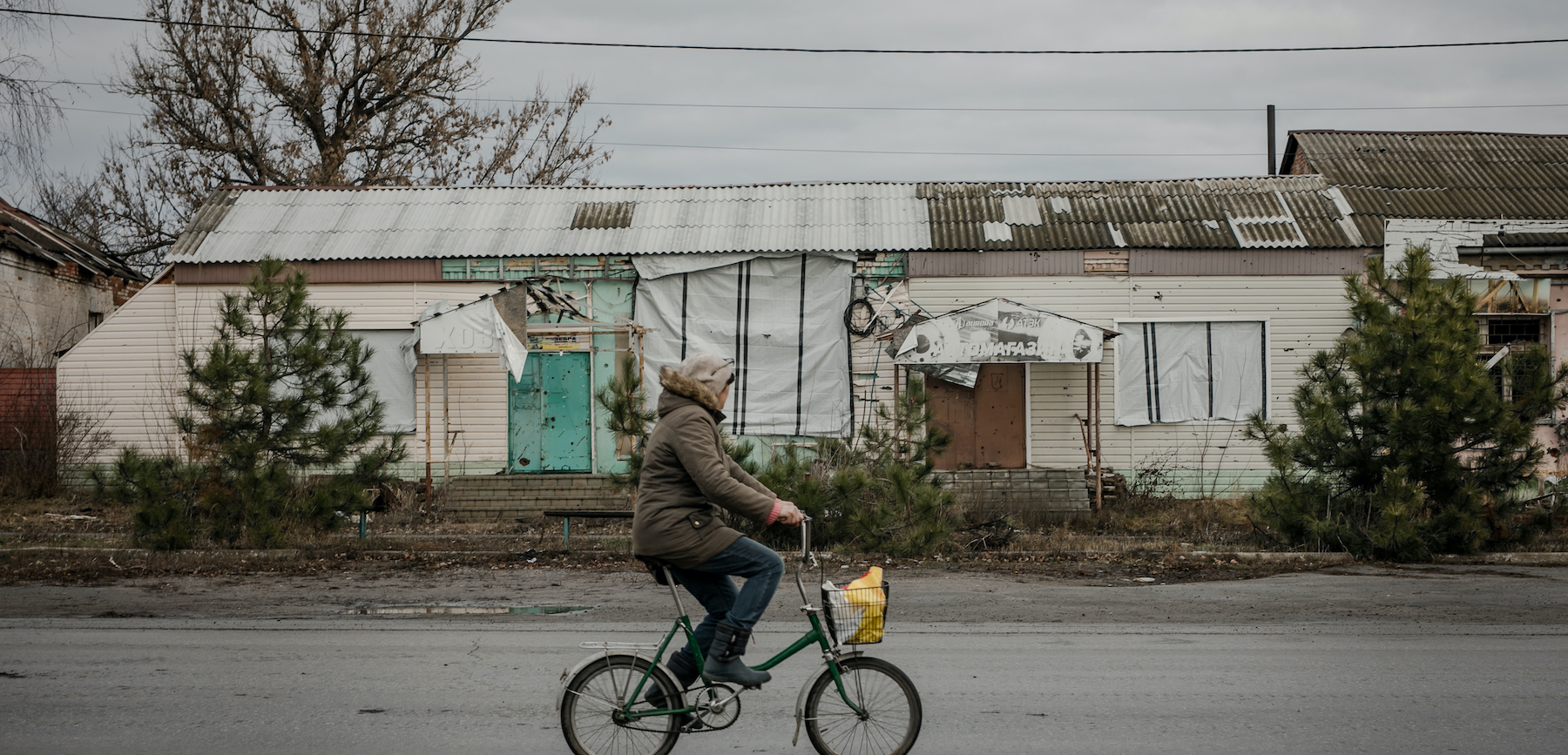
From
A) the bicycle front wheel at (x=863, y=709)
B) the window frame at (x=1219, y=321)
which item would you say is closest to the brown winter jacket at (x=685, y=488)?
the bicycle front wheel at (x=863, y=709)

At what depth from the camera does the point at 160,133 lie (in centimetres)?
2591

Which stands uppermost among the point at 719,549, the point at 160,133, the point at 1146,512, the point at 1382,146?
the point at 160,133

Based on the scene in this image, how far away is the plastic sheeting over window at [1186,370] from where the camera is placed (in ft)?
54.1

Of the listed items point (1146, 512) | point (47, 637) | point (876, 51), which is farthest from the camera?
point (876, 51)

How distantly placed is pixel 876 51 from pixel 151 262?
20.9 meters

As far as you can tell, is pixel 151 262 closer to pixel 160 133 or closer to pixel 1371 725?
pixel 160 133

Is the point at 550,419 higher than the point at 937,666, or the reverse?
the point at 550,419

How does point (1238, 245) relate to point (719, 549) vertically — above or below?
above

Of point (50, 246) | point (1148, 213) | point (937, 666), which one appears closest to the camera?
point (937, 666)

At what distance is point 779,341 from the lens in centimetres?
1661

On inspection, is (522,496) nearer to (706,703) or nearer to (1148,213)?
(1148,213)

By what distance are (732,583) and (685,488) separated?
44 centimetres

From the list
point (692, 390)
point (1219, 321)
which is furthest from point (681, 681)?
point (1219, 321)

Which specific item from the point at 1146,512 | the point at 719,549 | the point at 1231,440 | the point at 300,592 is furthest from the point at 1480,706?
the point at 1231,440
